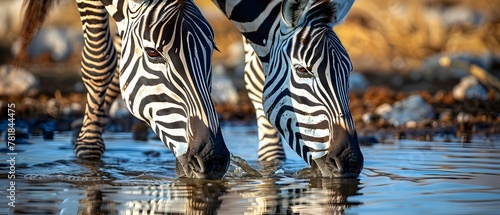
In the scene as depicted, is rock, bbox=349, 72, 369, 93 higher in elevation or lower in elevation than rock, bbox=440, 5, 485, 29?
lower

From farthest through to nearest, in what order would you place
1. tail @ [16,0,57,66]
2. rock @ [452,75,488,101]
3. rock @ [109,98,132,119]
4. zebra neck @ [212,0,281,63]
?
1. rock @ [452,75,488,101]
2. rock @ [109,98,132,119]
3. tail @ [16,0,57,66]
4. zebra neck @ [212,0,281,63]

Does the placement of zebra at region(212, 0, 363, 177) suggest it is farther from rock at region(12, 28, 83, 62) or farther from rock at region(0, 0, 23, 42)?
rock at region(0, 0, 23, 42)

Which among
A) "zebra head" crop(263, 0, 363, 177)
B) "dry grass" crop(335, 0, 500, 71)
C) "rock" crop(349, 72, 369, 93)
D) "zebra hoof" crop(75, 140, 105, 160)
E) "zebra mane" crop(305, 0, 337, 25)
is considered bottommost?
"zebra hoof" crop(75, 140, 105, 160)

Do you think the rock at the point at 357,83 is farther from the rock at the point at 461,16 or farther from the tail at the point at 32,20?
the tail at the point at 32,20

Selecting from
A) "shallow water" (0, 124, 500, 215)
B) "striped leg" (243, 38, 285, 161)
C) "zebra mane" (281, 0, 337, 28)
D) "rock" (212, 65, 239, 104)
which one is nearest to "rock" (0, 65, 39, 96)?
"rock" (212, 65, 239, 104)

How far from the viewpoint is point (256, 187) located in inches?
244

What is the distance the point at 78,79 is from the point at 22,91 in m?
2.76

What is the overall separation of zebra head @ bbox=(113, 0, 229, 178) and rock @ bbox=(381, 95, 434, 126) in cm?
485

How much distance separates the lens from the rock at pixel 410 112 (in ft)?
35.5

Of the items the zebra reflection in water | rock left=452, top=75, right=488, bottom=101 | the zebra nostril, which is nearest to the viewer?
the zebra reflection in water

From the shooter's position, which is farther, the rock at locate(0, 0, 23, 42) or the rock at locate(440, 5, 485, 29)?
the rock at locate(0, 0, 23, 42)

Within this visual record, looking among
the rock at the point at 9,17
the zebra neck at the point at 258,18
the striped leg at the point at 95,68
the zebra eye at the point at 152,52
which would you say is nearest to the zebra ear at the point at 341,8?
the zebra neck at the point at 258,18

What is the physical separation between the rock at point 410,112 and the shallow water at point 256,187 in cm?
214

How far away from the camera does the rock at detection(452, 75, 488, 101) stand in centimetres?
1219
